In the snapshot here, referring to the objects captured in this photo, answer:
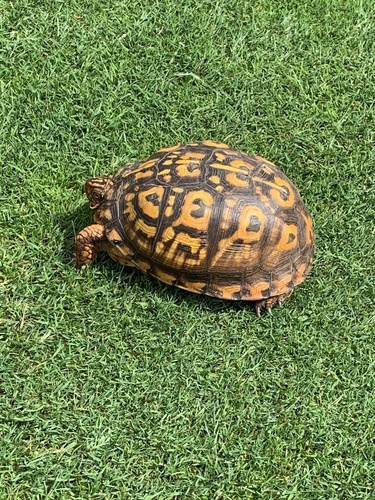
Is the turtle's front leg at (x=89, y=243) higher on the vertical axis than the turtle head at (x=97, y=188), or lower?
lower

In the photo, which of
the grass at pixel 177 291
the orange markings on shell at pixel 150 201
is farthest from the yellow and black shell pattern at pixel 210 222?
the grass at pixel 177 291

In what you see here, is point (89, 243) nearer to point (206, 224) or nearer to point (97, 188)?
point (97, 188)

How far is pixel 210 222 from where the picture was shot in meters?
3.34

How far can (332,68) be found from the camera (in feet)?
16.1

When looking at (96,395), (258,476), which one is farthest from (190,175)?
(258,476)

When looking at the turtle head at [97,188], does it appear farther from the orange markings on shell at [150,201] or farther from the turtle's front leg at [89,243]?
the orange markings on shell at [150,201]

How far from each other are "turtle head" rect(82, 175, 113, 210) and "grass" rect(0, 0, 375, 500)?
304mm

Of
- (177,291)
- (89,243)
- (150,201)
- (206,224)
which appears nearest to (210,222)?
(206,224)

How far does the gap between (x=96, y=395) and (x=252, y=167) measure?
1804mm

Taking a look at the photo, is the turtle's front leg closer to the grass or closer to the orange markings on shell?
the grass

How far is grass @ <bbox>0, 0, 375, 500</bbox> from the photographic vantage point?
3.37 metres

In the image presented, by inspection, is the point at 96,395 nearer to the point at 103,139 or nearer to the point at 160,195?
the point at 160,195

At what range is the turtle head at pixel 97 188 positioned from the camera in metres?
3.68

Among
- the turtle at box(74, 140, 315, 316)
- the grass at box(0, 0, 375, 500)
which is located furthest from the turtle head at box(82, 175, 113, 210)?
the grass at box(0, 0, 375, 500)
